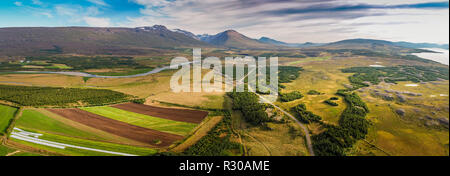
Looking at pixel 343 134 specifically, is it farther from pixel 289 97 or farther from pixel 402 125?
pixel 289 97

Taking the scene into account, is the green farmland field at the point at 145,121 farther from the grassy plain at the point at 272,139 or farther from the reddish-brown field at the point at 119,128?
the grassy plain at the point at 272,139

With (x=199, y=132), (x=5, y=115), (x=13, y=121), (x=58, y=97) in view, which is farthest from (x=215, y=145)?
(x=58, y=97)

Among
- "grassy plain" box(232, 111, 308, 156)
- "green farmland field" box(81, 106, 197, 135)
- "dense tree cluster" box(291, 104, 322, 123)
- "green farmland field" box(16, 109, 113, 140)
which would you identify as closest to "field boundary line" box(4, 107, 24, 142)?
"green farmland field" box(16, 109, 113, 140)

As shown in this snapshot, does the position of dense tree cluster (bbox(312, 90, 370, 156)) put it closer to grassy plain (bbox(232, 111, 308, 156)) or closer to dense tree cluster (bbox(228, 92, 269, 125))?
grassy plain (bbox(232, 111, 308, 156))

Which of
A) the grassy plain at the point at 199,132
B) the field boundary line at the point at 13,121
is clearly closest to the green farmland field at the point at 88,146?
the field boundary line at the point at 13,121
